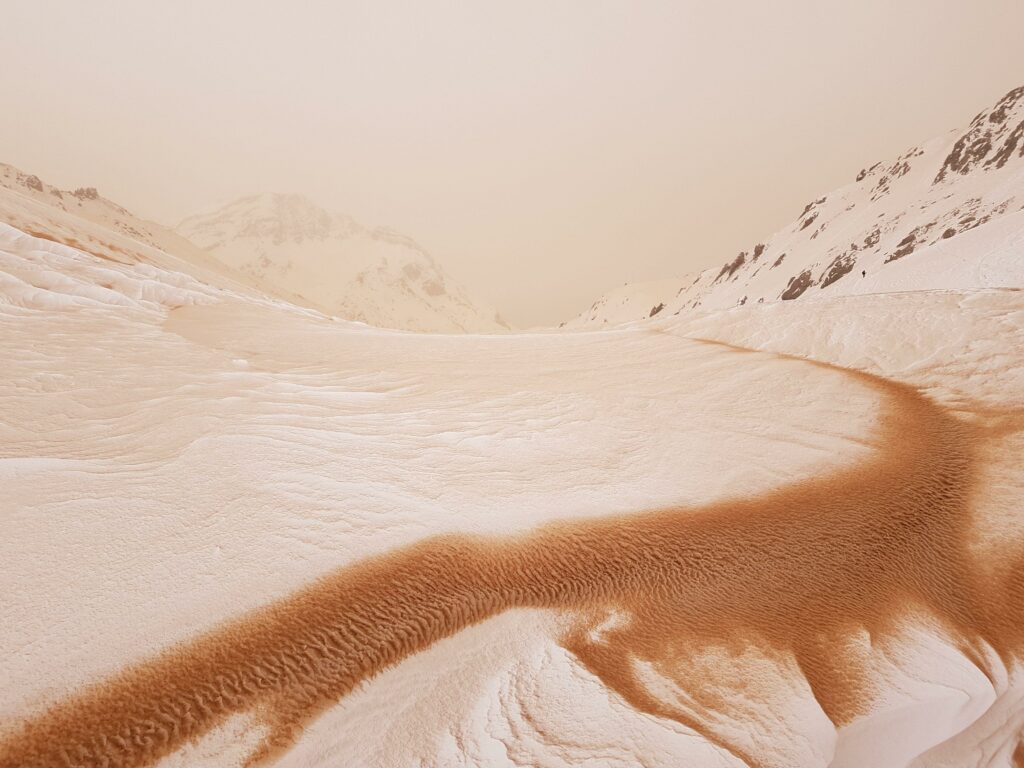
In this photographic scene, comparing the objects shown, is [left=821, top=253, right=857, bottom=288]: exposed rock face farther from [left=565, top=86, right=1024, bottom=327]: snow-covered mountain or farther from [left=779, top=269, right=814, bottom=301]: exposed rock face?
[left=779, top=269, right=814, bottom=301]: exposed rock face

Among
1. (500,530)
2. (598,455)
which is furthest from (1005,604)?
(500,530)

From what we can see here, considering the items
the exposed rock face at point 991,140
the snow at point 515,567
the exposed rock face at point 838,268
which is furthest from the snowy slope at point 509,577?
the exposed rock face at point 991,140

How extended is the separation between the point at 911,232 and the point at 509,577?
5199cm

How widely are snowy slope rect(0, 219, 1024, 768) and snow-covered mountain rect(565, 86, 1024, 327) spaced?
16.8 meters

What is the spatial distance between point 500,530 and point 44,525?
297 centimetres

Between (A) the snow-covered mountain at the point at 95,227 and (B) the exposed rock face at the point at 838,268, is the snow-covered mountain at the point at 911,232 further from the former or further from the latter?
(A) the snow-covered mountain at the point at 95,227

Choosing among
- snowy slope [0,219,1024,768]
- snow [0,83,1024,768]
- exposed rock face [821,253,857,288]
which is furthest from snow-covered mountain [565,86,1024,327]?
snowy slope [0,219,1024,768]

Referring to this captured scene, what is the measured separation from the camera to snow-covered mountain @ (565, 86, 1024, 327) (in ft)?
65.1

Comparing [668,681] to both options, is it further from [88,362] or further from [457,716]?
[88,362]

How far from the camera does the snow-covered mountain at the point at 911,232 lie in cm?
1983

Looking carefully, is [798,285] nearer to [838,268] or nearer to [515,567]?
[838,268]

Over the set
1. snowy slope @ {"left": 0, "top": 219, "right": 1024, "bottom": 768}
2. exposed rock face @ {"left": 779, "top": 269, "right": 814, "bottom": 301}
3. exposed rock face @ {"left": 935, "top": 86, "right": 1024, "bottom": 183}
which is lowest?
snowy slope @ {"left": 0, "top": 219, "right": 1024, "bottom": 768}

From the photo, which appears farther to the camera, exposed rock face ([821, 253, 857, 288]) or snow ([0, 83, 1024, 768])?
exposed rock face ([821, 253, 857, 288])

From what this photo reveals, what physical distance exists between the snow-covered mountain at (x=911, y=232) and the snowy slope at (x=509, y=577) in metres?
16.8
